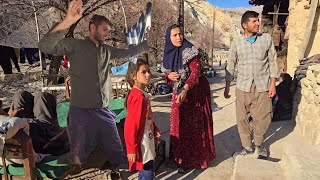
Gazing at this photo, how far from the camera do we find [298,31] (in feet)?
22.6

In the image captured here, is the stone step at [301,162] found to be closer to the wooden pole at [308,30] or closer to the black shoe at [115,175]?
the black shoe at [115,175]

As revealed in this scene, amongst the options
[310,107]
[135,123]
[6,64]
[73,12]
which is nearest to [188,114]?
[135,123]

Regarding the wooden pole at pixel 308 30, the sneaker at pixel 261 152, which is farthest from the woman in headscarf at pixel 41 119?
the wooden pole at pixel 308 30

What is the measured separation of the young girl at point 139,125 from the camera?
2.41m

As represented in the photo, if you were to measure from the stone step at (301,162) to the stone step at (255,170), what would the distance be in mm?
71

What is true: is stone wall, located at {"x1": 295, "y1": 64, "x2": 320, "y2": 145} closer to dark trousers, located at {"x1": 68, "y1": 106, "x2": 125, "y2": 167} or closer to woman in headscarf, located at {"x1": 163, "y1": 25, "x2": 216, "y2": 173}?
woman in headscarf, located at {"x1": 163, "y1": 25, "x2": 216, "y2": 173}

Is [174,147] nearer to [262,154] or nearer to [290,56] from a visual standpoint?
[262,154]

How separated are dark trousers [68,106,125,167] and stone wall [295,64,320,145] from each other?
2619mm

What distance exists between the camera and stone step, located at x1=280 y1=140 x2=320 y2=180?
2.18m

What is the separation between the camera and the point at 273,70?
3.39 meters

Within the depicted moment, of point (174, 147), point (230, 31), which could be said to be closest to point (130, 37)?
point (174, 147)

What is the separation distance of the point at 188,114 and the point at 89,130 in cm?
123

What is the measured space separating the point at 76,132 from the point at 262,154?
7.48 ft

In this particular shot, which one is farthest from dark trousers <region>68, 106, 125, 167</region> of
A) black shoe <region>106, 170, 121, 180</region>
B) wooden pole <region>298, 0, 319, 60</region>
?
wooden pole <region>298, 0, 319, 60</region>
